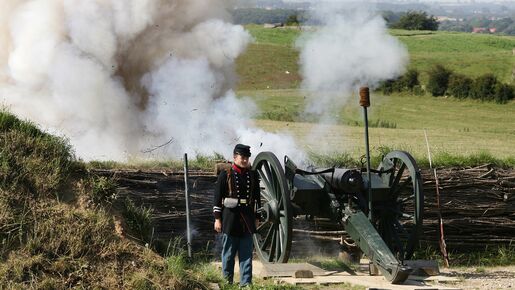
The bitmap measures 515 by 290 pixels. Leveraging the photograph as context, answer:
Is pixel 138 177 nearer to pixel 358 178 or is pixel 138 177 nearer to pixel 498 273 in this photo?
pixel 358 178

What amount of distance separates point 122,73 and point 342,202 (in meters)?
11.1

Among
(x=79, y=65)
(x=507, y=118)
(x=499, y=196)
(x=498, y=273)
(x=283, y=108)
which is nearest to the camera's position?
(x=498, y=273)

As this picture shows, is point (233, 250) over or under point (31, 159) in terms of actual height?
under

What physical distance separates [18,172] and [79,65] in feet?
35.0

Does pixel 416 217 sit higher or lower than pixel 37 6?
lower

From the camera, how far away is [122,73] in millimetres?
20984

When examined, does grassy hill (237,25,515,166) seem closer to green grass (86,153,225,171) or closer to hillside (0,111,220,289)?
green grass (86,153,225,171)

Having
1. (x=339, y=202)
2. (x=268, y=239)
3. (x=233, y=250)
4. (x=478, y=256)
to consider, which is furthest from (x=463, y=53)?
(x=233, y=250)

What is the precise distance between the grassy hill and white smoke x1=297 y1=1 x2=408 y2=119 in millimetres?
1190

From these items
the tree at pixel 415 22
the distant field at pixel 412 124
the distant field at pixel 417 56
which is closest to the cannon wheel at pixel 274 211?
the distant field at pixel 412 124

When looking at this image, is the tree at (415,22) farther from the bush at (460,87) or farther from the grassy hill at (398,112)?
the bush at (460,87)

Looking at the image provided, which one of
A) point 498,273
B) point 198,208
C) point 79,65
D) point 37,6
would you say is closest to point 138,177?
point 198,208

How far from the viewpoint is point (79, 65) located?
65.3 feet

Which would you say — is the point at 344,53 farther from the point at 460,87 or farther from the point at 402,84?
the point at 460,87
